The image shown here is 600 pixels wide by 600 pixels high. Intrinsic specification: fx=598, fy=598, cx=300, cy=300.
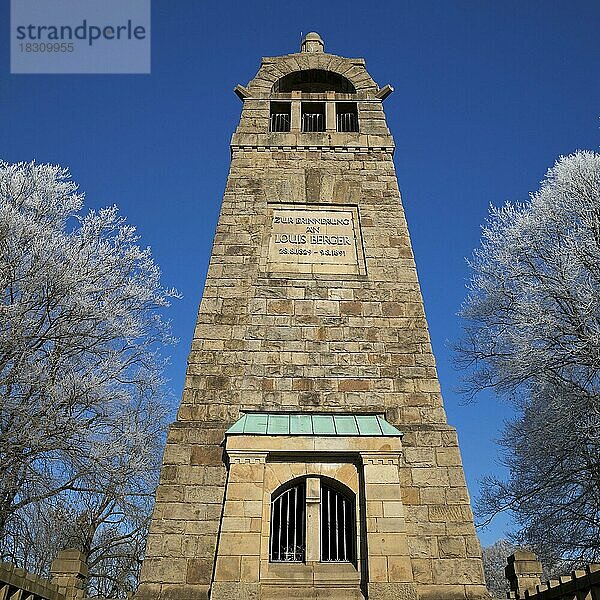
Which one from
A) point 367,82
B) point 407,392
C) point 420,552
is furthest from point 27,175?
point 420,552

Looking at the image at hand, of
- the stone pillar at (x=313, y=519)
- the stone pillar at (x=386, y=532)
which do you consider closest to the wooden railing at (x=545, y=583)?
the stone pillar at (x=386, y=532)

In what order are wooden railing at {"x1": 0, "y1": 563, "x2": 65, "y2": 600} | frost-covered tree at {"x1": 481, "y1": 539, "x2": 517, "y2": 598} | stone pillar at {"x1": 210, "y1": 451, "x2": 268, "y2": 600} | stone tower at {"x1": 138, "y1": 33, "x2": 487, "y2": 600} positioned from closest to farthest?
wooden railing at {"x1": 0, "y1": 563, "x2": 65, "y2": 600} → stone pillar at {"x1": 210, "y1": 451, "x2": 268, "y2": 600} → stone tower at {"x1": 138, "y1": 33, "x2": 487, "y2": 600} → frost-covered tree at {"x1": 481, "y1": 539, "x2": 517, "y2": 598}

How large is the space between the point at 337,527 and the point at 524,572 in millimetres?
3093

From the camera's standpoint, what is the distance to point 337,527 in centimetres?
872

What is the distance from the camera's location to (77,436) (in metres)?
13.6

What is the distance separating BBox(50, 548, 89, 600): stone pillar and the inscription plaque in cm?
594

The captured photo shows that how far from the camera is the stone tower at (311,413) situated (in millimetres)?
8336

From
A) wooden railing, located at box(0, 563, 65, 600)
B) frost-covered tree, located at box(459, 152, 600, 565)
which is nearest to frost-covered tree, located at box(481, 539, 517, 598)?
frost-covered tree, located at box(459, 152, 600, 565)

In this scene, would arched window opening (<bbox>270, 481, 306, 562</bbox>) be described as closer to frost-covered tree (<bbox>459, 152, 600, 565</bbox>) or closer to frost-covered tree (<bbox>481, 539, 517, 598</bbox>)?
frost-covered tree (<bbox>459, 152, 600, 565</bbox>)

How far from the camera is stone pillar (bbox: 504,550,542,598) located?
9.14m

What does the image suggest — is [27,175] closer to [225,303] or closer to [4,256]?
[4,256]

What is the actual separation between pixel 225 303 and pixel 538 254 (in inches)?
342

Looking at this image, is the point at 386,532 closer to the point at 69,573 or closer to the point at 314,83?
the point at 69,573

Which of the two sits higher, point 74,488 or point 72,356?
point 72,356
